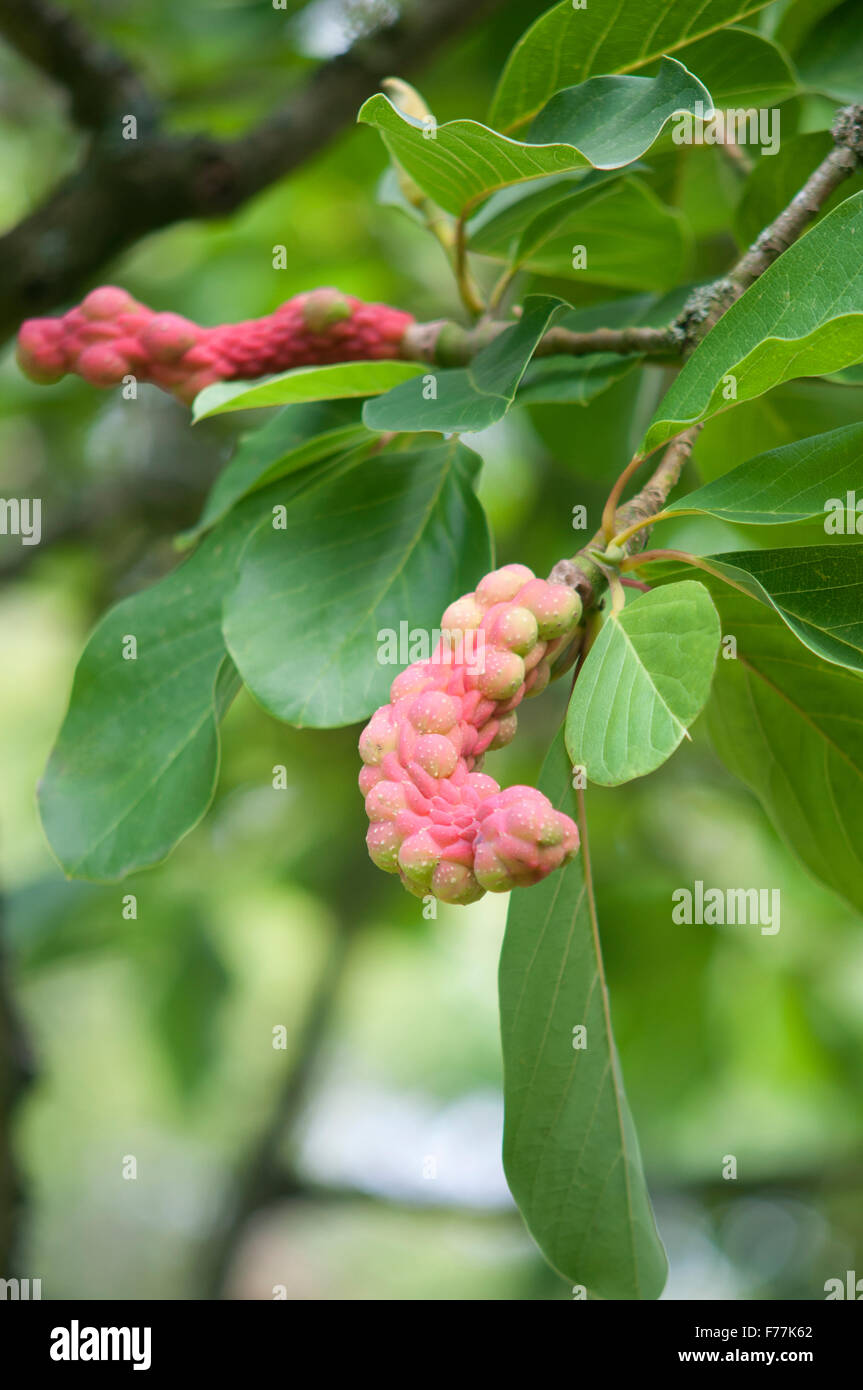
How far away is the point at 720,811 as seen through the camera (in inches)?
80.7

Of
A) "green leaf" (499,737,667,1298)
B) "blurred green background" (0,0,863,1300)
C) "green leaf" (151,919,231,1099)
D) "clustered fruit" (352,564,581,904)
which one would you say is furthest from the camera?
"green leaf" (151,919,231,1099)

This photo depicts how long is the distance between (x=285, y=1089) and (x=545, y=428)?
152 cm

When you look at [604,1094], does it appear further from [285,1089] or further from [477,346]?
[285,1089]

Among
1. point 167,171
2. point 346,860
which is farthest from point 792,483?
point 346,860

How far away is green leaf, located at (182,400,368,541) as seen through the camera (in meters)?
0.73

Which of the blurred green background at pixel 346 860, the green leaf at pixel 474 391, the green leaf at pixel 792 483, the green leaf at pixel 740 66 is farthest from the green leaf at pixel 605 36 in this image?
the blurred green background at pixel 346 860

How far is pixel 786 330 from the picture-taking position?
0.53m

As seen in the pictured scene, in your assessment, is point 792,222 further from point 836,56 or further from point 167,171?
point 167,171

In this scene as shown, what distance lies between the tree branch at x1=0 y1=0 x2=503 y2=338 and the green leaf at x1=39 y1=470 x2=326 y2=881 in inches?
19.8

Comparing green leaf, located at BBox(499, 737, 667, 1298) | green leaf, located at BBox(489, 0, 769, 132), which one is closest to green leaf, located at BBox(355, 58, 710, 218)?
green leaf, located at BBox(489, 0, 769, 132)

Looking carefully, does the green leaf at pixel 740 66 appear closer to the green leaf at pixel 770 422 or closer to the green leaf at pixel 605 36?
the green leaf at pixel 605 36

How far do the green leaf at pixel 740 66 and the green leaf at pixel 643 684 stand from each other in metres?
0.39

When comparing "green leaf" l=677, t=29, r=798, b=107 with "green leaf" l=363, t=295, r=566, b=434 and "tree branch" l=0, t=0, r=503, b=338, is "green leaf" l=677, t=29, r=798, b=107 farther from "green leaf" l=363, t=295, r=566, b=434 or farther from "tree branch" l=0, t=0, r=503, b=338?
"tree branch" l=0, t=0, r=503, b=338

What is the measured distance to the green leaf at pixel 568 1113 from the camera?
0.66m
